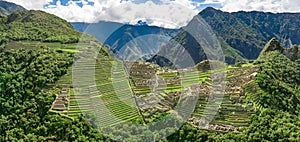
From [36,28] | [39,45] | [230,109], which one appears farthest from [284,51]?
[36,28]

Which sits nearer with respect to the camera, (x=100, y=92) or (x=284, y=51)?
(x=100, y=92)

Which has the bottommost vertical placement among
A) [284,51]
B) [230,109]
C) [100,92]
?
[230,109]

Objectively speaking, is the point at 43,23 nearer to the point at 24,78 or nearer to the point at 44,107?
the point at 24,78

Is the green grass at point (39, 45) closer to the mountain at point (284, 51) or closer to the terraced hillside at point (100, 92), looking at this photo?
the terraced hillside at point (100, 92)

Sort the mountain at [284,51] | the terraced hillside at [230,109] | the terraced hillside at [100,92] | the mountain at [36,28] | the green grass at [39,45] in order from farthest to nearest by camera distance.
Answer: the mountain at [36,28]
the mountain at [284,51]
the green grass at [39,45]
the terraced hillside at [100,92]
the terraced hillside at [230,109]

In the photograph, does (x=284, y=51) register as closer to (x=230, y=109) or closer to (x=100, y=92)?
(x=230, y=109)

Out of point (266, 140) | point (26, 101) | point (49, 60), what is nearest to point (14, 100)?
point (26, 101)


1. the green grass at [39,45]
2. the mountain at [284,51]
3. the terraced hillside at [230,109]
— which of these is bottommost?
the terraced hillside at [230,109]

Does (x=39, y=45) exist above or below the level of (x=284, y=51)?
above

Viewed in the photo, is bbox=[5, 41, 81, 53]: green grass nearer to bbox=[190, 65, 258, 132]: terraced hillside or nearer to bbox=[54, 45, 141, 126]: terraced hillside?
bbox=[54, 45, 141, 126]: terraced hillside

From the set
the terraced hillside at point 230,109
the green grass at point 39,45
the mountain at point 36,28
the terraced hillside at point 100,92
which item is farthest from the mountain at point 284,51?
the mountain at point 36,28

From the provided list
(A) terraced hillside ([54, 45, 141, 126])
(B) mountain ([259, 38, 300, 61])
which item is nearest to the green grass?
(A) terraced hillside ([54, 45, 141, 126])
